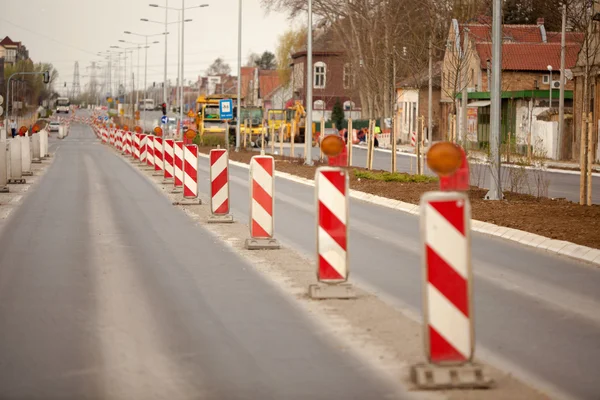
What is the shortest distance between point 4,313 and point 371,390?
13.1 ft

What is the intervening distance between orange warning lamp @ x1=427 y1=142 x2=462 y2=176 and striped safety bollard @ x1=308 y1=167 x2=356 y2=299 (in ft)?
10.6

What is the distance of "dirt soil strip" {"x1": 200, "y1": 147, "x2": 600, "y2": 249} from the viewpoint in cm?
1659

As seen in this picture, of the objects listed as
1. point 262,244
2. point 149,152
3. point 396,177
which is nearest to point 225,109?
point 149,152

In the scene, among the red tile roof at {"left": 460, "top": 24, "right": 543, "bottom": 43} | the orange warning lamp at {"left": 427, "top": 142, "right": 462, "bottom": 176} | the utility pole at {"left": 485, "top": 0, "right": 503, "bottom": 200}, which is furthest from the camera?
the red tile roof at {"left": 460, "top": 24, "right": 543, "bottom": 43}

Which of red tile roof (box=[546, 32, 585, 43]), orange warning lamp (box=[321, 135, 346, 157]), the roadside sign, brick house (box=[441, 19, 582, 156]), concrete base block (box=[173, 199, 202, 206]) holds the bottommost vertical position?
concrete base block (box=[173, 199, 202, 206])

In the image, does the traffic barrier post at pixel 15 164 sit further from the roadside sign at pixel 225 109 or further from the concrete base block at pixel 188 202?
the roadside sign at pixel 225 109

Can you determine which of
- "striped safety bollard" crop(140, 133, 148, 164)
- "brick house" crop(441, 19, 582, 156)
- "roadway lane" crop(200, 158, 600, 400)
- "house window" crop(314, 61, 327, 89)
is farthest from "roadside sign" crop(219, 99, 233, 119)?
"house window" crop(314, 61, 327, 89)

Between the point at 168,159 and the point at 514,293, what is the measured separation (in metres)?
19.2

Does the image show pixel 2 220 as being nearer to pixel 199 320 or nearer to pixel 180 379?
pixel 199 320

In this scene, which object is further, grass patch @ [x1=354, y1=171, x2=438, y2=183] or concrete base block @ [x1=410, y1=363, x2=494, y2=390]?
grass patch @ [x1=354, y1=171, x2=438, y2=183]

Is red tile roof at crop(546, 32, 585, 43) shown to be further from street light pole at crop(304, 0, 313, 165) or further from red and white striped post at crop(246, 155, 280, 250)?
red and white striped post at crop(246, 155, 280, 250)

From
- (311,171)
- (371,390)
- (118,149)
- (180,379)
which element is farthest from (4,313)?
(118,149)

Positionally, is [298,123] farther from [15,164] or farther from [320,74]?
[15,164]

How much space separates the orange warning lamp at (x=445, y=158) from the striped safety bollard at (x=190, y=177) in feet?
51.1
